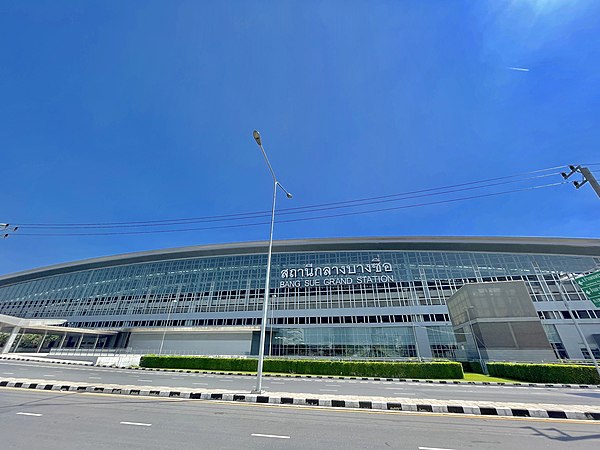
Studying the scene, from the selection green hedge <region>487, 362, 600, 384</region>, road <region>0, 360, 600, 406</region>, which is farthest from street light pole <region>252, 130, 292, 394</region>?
green hedge <region>487, 362, 600, 384</region>

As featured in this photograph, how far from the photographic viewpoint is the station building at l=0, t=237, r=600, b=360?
124 feet

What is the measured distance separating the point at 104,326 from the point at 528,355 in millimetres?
65415

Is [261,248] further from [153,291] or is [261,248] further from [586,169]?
[586,169]

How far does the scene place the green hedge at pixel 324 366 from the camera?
70.1 feet

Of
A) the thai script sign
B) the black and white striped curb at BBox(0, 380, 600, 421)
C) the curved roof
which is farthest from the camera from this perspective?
the thai script sign

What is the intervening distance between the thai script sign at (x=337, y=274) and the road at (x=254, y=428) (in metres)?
37.7

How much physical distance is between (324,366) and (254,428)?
789 inches

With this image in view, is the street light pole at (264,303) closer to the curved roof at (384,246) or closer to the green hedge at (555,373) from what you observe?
the green hedge at (555,373)

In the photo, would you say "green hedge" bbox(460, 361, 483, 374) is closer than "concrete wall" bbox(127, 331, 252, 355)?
Yes

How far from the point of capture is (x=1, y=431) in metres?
5.56

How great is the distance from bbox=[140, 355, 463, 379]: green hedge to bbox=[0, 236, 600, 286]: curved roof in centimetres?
2672

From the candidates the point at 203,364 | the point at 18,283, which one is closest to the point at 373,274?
the point at 203,364

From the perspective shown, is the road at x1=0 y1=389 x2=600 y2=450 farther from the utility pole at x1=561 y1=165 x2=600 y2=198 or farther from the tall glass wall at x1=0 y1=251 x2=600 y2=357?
the tall glass wall at x1=0 y1=251 x2=600 y2=357

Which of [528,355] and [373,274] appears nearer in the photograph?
[528,355]
